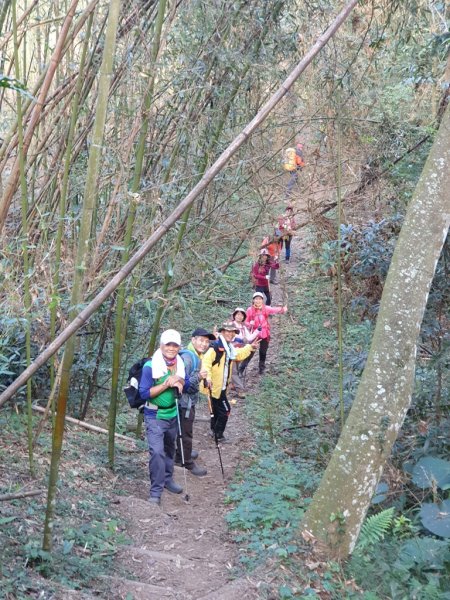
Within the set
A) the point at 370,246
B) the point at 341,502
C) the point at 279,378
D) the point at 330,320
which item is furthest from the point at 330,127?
the point at 341,502

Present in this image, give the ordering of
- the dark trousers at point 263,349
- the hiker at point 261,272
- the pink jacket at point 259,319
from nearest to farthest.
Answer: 1. the pink jacket at point 259,319
2. the dark trousers at point 263,349
3. the hiker at point 261,272

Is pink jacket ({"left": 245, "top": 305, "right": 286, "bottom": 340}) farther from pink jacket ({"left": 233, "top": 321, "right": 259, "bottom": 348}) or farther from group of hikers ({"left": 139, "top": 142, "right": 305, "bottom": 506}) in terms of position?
group of hikers ({"left": 139, "top": 142, "right": 305, "bottom": 506})

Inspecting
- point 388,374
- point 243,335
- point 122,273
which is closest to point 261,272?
point 243,335

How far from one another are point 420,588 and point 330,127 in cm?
614

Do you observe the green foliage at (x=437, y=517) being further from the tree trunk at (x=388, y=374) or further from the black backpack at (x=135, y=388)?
the black backpack at (x=135, y=388)

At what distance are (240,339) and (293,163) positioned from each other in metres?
2.58

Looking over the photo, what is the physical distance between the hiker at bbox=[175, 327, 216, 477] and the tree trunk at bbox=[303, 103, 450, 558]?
211cm

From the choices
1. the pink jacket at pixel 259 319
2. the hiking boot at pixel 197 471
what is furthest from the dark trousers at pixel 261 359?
the hiking boot at pixel 197 471

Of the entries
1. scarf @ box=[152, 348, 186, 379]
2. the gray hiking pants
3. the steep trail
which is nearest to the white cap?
scarf @ box=[152, 348, 186, 379]

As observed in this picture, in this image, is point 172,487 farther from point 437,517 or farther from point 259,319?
point 259,319

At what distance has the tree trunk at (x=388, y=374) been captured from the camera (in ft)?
15.0

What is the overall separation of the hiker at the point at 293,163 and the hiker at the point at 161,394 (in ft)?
A: 12.1

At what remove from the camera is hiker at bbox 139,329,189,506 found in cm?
599

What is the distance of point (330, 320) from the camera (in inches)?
509
